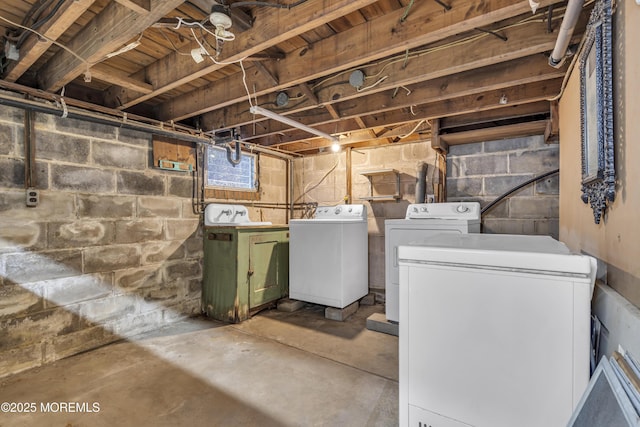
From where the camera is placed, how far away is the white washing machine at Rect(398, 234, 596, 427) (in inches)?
33.9

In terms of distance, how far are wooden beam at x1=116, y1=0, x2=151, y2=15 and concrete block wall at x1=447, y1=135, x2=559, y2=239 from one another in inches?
111

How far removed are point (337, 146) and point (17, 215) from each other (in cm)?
283

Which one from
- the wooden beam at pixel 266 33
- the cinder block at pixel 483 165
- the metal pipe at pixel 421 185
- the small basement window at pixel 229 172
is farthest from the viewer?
the small basement window at pixel 229 172

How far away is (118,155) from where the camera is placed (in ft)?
8.35

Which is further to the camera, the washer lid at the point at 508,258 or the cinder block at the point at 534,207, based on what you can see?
the cinder block at the point at 534,207

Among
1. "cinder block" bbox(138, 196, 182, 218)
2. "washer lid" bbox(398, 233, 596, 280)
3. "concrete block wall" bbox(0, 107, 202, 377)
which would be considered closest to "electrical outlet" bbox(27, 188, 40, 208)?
"concrete block wall" bbox(0, 107, 202, 377)

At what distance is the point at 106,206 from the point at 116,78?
41.7 inches

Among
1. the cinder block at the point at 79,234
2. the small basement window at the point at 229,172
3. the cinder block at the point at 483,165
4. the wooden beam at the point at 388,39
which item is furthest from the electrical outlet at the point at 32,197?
A: the cinder block at the point at 483,165

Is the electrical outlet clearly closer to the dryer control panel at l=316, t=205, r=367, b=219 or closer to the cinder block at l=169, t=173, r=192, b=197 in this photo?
the cinder block at l=169, t=173, r=192, b=197

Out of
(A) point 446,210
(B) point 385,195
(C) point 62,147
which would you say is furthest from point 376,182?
(C) point 62,147

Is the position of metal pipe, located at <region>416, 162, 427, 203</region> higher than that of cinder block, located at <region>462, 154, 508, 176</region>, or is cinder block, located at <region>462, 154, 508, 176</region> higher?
cinder block, located at <region>462, 154, 508, 176</region>

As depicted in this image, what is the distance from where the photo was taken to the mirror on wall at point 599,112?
97 centimetres

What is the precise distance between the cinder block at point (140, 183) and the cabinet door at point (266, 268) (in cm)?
100

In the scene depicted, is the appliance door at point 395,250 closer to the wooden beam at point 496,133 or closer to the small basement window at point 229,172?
the wooden beam at point 496,133
